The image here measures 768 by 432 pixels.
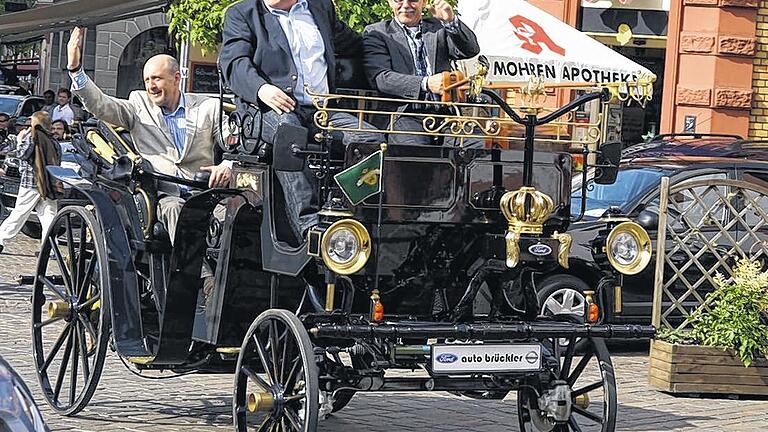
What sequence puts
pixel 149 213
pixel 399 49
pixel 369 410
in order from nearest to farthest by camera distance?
1. pixel 399 49
2. pixel 149 213
3. pixel 369 410

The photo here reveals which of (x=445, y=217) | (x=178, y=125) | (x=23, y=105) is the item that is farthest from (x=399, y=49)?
(x=23, y=105)

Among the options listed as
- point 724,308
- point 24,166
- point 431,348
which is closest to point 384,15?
point 24,166

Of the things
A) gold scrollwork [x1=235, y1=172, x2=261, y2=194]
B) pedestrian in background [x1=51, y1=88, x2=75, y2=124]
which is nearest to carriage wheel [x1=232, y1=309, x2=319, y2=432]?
gold scrollwork [x1=235, y1=172, x2=261, y2=194]

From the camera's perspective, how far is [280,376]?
676cm

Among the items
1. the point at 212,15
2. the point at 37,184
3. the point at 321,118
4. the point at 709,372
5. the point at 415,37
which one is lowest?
the point at 709,372

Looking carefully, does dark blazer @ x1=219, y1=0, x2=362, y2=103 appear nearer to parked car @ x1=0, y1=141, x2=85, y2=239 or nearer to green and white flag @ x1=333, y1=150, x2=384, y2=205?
green and white flag @ x1=333, y1=150, x2=384, y2=205

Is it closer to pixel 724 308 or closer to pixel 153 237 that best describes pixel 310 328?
pixel 153 237

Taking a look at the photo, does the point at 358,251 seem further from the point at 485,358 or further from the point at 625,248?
the point at 625,248

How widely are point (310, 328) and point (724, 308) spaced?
4365 mm

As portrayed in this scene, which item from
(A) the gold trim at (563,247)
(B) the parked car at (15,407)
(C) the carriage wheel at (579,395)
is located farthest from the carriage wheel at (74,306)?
(B) the parked car at (15,407)

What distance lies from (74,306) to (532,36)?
25.8 ft

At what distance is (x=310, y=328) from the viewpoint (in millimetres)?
6559

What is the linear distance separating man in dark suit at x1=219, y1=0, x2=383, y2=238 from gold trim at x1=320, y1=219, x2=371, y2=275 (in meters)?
0.69

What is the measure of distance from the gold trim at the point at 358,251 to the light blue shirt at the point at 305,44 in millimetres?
1203
